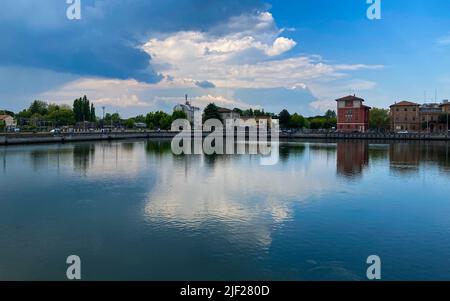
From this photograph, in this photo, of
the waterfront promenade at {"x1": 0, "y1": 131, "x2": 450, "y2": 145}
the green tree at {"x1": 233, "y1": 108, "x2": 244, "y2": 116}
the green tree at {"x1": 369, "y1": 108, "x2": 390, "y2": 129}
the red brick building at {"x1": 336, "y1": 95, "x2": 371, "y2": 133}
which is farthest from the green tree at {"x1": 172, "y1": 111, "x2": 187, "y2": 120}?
the green tree at {"x1": 369, "y1": 108, "x2": 390, "y2": 129}

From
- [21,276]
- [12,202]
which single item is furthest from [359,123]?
[21,276]

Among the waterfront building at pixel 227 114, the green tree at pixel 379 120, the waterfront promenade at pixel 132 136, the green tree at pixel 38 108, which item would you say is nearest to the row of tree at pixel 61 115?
the green tree at pixel 38 108

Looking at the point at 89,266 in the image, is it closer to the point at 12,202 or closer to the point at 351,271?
the point at 351,271

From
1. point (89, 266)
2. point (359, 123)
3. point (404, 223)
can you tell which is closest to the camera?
point (89, 266)

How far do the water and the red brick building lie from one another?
76016 millimetres

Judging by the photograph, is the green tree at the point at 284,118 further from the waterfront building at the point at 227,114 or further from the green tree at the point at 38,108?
the green tree at the point at 38,108

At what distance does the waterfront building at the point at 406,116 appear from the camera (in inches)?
4213

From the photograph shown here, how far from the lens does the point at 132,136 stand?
96812 millimetres

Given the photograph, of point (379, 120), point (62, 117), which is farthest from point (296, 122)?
point (62, 117)

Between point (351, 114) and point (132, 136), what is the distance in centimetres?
5531

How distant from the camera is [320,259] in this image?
12750mm

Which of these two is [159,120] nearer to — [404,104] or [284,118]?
[284,118]

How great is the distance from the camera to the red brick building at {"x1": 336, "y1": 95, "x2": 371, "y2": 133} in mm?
103625
